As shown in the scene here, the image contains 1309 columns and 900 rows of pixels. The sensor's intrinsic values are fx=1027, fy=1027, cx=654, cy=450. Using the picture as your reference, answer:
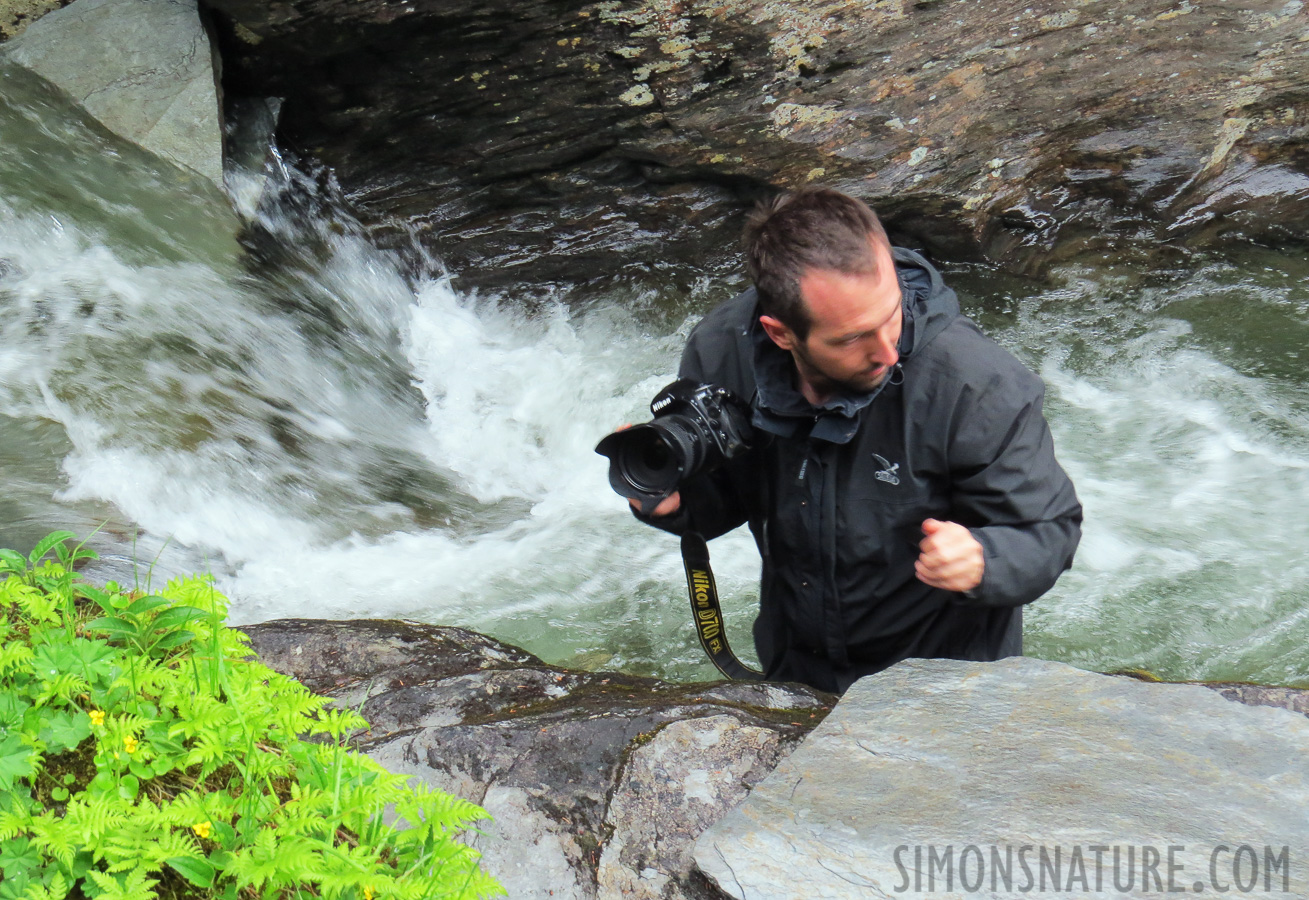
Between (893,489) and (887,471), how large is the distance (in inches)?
1.8

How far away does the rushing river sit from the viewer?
376cm

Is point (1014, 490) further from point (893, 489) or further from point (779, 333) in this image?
point (779, 333)

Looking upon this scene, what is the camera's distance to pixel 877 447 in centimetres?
223

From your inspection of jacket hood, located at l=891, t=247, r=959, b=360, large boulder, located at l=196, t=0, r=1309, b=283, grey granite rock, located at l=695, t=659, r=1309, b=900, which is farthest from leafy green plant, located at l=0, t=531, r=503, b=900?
large boulder, located at l=196, t=0, r=1309, b=283

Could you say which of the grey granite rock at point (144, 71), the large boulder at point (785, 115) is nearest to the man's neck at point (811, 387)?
the large boulder at point (785, 115)

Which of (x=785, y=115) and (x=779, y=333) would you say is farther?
(x=785, y=115)

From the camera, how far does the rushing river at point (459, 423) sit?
12.3 ft

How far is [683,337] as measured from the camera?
5711mm

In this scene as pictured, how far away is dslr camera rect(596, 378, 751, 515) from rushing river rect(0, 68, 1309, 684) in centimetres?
157

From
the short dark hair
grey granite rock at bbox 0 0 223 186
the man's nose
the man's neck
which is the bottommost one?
the man's neck

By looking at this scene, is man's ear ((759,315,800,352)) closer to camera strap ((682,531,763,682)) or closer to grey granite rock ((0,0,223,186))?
camera strap ((682,531,763,682))

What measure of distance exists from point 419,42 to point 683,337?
6.60 ft

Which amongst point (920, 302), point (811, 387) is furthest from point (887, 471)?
point (920, 302)

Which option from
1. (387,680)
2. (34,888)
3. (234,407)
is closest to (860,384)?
(387,680)
